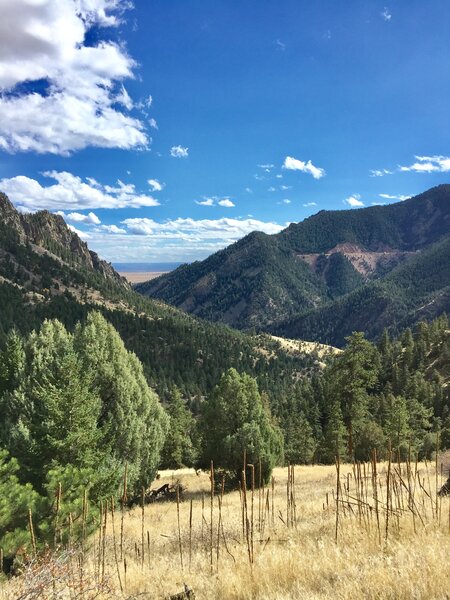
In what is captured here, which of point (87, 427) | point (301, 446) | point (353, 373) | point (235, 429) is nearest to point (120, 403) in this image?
point (87, 427)

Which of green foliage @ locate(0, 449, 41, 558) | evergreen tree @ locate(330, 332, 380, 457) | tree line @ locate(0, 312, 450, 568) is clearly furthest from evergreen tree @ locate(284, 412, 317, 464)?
green foliage @ locate(0, 449, 41, 558)

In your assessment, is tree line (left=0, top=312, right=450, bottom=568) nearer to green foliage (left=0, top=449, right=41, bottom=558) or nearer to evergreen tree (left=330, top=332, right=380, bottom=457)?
Result: green foliage (left=0, top=449, right=41, bottom=558)

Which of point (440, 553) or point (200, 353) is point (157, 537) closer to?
point (440, 553)

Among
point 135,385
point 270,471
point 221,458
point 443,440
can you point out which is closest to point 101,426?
point 135,385

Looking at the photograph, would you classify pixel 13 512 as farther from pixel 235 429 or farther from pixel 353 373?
pixel 353 373

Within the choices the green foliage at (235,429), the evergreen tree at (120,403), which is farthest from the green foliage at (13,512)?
the green foliage at (235,429)

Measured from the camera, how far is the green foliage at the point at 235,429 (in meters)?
27.3

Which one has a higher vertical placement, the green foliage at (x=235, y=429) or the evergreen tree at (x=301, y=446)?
the green foliage at (x=235, y=429)

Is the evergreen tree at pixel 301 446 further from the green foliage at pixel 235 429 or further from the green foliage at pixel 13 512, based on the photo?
the green foliage at pixel 13 512

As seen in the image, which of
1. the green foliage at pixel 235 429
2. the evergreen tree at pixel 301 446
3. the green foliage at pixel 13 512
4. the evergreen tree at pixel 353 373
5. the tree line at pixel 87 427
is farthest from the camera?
the evergreen tree at pixel 301 446

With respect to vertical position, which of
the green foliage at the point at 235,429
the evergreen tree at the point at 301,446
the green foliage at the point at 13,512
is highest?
the green foliage at the point at 13,512

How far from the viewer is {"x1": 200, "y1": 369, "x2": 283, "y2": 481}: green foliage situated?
89.7 feet

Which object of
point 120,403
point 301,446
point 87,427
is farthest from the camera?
point 301,446

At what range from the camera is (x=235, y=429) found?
28766 millimetres
